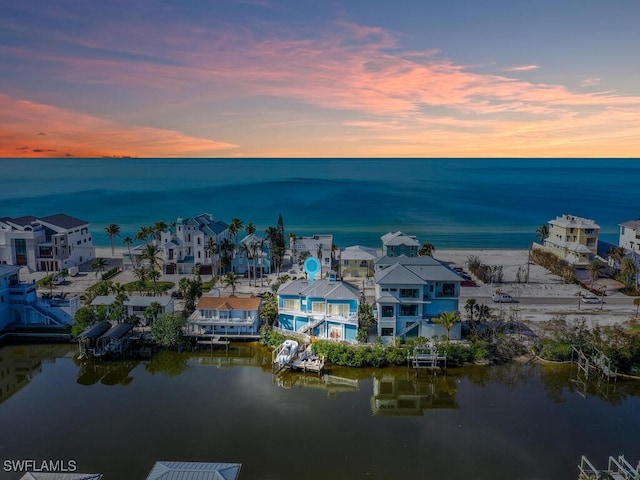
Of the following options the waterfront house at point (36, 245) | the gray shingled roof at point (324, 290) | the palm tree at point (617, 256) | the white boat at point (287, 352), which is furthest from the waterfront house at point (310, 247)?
the palm tree at point (617, 256)

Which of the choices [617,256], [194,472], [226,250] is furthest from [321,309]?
[617,256]

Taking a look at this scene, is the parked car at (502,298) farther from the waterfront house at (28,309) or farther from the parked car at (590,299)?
the waterfront house at (28,309)

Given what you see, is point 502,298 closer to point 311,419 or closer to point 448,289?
point 448,289

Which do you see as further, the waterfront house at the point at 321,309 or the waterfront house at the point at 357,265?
the waterfront house at the point at 357,265

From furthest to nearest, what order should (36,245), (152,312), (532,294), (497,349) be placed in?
1. (36,245)
2. (532,294)
3. (152,312)
4. (497,349)

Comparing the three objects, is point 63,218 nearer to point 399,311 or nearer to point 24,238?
point 24,238

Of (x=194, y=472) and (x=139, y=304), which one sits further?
(x=139, y=304)
